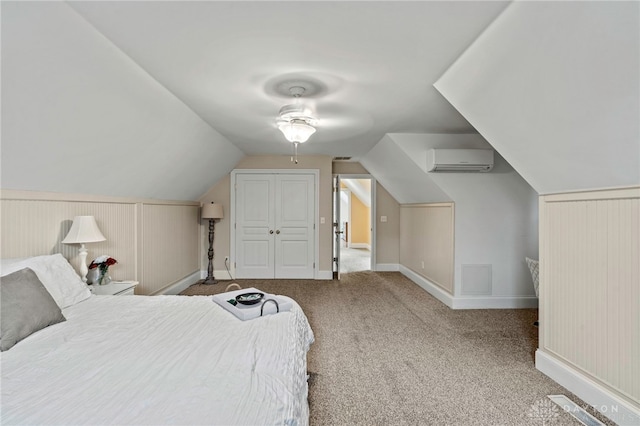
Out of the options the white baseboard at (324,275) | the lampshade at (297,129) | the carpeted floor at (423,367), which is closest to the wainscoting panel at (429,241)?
the carpeted floor at (423,367)

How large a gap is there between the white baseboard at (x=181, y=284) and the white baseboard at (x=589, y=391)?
14.6ft

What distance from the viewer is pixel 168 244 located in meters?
4.55

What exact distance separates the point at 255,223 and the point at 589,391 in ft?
16.4

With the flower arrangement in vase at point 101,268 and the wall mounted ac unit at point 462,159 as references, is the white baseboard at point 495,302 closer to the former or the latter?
the wall mounted ac unit at point 462,159

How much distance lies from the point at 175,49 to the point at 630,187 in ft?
9.67

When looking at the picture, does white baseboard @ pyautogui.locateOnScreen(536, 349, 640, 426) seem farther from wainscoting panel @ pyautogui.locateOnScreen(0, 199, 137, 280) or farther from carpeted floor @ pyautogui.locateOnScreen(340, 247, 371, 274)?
carpeted floor @ pyautogui.locateOnScreen(340, 247, 371, 274)

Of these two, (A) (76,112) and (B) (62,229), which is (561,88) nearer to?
(A) (76,112)

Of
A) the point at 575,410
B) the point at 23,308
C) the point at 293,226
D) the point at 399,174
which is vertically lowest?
the point at 575,410

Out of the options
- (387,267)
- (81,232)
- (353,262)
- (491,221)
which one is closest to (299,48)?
(81,232)

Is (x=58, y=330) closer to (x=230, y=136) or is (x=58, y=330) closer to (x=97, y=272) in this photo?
(x=97, y=272)

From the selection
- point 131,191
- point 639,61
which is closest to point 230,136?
point 131,191

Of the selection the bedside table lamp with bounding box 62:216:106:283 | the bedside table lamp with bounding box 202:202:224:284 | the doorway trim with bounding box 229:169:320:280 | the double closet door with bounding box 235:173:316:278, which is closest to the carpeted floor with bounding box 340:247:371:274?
the doorway trim with bounding box 229:169:320:280

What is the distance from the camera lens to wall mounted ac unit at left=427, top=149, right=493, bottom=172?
385cm

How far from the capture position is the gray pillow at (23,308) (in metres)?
1.59
